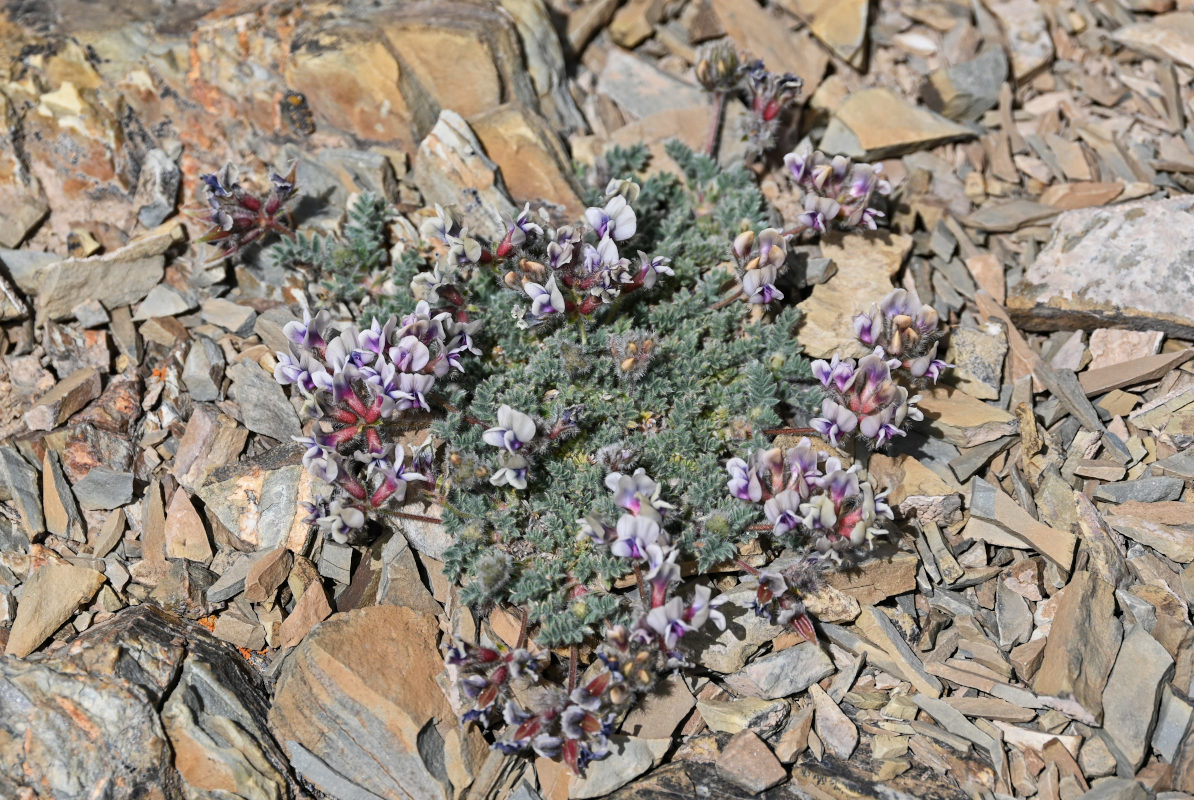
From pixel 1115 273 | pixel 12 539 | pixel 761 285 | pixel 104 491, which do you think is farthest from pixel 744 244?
pixel 12 539

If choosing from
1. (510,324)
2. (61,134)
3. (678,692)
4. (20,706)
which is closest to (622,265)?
(510,324)

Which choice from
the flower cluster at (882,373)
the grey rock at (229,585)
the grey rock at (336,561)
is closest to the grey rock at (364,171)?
the grey rock at (336,561)

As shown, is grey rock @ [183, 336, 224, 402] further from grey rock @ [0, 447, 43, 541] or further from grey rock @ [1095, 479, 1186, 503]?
grey rock @ [1095, 479, 1186, 503]

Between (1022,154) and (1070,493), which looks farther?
(1022,154)

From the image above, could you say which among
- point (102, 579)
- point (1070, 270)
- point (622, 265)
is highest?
point (622, 265)

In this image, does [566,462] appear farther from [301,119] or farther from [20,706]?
[301,119]

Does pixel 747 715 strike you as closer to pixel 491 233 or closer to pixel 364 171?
pixel 491 233
